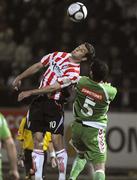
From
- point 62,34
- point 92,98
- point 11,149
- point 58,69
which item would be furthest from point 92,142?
point 62,34

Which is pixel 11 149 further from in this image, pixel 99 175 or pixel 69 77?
pixel 69 77

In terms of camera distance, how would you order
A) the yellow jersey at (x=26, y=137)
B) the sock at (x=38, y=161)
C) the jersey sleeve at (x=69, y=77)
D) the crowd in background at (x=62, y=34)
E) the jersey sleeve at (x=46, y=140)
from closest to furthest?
the jersey sleeve at (x=69, y=77) < the sock at (x=38, y=161) < the jersey sleeve at (x=46, y=140) < the yellow jersey at (x=26, y=137) < the crowd in background at (x=62, y=34)

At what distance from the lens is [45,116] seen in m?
11.8

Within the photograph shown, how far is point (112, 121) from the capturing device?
647 inches

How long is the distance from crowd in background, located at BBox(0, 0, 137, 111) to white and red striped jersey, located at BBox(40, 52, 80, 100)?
19.2ft

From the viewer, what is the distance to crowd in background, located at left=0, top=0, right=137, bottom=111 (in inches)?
727

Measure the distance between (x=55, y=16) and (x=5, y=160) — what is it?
506 cm

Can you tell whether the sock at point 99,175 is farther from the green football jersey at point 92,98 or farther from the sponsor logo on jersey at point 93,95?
the sponsor logo on jersey at point 93,95

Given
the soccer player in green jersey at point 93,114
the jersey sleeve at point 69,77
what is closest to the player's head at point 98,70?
the soccer player in green jersey at point 93,114

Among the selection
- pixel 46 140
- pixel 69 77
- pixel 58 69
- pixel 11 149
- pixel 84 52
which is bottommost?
pixel 46 140

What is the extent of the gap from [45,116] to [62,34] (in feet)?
26.6

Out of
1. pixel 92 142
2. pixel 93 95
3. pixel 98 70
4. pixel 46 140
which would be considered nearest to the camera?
pixel 98 70

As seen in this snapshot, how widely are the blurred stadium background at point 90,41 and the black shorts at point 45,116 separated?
4404 millimetres

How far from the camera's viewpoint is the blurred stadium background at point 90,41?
1642 cm
